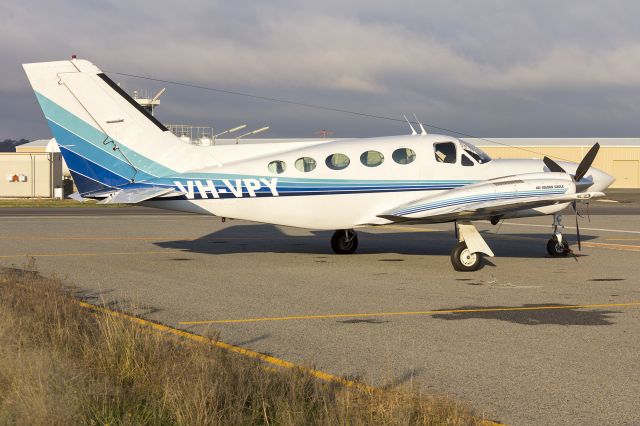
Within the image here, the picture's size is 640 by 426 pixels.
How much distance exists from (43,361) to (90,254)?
46.9ft

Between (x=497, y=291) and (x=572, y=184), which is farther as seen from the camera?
(x=572, y=184)

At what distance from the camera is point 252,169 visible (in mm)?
19438

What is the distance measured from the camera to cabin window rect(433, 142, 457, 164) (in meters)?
19.6

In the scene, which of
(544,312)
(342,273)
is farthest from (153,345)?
(342,273)

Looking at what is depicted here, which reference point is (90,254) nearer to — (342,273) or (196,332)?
(342,273)

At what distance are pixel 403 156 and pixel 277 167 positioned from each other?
3104mm

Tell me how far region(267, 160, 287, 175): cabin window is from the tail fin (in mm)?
1952

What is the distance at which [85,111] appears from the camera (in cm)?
1917

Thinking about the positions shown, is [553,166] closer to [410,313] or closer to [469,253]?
[469,253]

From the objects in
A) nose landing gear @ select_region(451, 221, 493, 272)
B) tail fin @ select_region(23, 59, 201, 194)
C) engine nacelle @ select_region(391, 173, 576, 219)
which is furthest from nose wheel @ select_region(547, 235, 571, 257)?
tail fin @ select_region(23, 59, 201, 194)

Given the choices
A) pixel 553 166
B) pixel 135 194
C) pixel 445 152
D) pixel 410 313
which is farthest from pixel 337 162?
pixel 410 313

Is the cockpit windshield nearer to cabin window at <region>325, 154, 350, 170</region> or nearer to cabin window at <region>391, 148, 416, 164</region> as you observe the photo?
cabin window at <region>391, 148, 416, 164</region>

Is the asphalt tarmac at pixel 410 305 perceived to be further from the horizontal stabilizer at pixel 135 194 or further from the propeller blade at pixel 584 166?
the propeller blade at pixel 584 166

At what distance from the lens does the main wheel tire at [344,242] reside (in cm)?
2170
